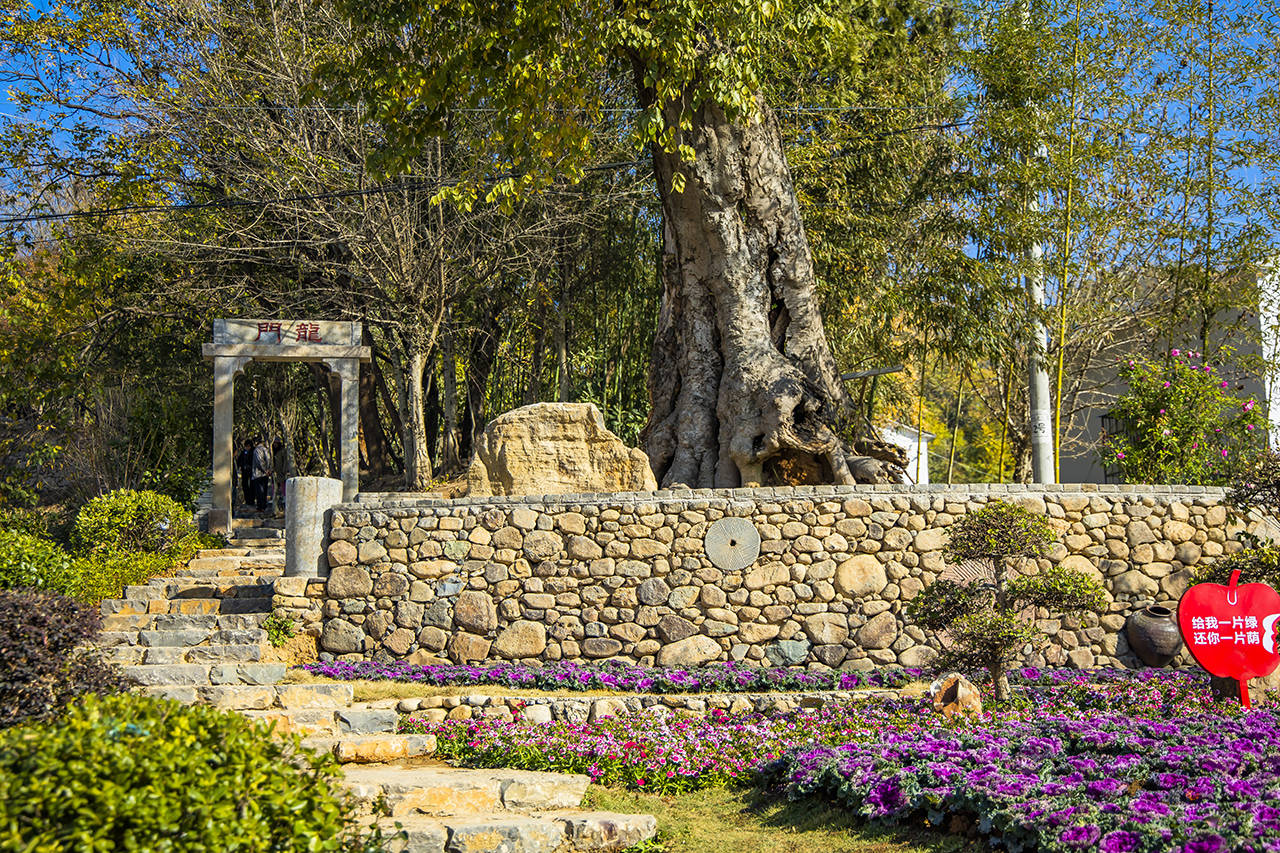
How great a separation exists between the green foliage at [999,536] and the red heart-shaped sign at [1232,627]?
1034 mm

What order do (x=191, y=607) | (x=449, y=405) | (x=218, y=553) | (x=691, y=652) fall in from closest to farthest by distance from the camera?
1. (x=691, y=652)
2. (x=191, y=607)
3. (x=218, y=553)
4. (x=449, y=405)

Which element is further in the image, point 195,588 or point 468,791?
point 195,588

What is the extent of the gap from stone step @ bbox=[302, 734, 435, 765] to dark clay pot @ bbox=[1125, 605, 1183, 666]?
5.91 metres

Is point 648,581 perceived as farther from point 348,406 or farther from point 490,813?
point 348,406

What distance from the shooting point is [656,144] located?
10555mm

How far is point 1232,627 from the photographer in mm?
6371

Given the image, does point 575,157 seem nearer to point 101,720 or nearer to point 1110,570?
point 1110,570

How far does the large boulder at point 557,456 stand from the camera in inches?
385

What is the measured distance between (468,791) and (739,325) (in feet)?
20.1

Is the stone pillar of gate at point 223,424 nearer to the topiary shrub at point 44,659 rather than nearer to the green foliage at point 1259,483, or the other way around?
the topiary shrub at point 44,659

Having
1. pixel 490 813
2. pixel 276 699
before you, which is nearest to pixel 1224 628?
pixel 490 813

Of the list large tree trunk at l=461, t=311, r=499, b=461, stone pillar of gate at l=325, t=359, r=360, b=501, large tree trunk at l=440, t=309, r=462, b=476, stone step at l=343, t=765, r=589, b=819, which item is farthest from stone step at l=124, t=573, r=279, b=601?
large tree trunk at l=461, t=311, r=499, b=461

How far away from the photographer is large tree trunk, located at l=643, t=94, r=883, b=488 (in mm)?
10203

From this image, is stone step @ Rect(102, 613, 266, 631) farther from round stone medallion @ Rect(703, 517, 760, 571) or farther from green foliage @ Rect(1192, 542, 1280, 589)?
green foliage @ Rect(1192, 542, 1280, 589)
